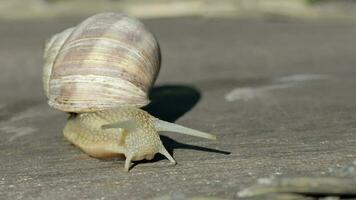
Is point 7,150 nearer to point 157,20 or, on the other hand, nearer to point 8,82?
point 8,82

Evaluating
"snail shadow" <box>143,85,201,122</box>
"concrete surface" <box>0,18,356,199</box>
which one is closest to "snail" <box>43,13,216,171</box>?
"concrete surface" <box>0,18,356,199</box>

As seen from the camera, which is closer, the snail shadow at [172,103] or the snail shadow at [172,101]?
the snail shadow at [172,103]

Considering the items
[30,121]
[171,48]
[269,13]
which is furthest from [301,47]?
[30,121]

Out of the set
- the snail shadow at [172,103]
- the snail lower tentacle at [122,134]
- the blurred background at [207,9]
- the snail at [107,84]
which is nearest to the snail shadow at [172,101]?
the snail shadow at [172,103]

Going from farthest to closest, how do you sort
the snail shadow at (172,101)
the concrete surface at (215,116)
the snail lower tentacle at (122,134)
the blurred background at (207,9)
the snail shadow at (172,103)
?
the blurred background at (207,9) < the snail shadow at (172,101) < the snail shadow at (172,103) < the snail lower tentacle at (122,134) < the concrete surface at (215,116)

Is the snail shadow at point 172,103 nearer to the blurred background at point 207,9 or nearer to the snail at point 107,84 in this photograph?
the snail at point 107,84

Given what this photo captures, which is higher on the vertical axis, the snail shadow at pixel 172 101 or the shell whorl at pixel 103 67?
the shell whorl at pixel 103 67

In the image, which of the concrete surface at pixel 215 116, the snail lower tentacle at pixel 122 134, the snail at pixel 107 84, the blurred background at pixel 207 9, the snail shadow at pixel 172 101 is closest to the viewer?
the concrete surface at pixel 215 116
